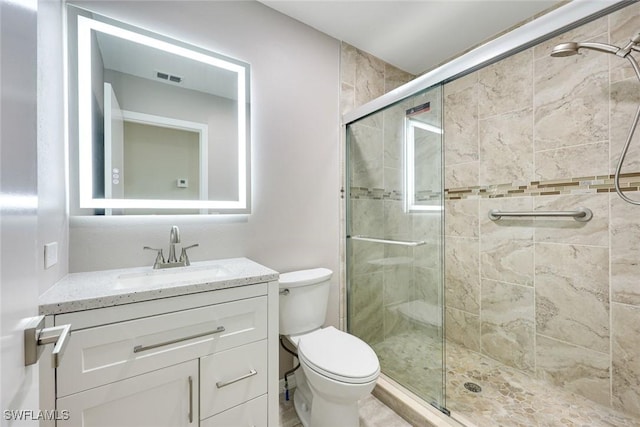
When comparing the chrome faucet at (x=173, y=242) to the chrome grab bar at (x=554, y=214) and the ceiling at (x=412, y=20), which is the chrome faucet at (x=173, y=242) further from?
the chrome grab bar at (x=554, y=214)

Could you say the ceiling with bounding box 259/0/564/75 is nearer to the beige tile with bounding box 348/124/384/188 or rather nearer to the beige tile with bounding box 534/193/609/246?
the beige tile with bounding box 348/124/384/188

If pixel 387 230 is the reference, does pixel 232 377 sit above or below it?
below

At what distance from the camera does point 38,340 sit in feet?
1.61

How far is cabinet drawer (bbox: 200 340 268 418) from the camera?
1.11 meters

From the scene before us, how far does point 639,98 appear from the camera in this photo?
1.43 metres

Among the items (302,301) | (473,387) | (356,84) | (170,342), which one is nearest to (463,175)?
(356,84)

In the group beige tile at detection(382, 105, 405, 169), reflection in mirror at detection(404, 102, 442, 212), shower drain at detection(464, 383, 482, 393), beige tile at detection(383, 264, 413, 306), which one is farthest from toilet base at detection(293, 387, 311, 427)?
beige tile at detection(382, 105, 405, 169)

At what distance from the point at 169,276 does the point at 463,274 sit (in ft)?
6.91

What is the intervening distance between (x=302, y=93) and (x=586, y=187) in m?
1.84

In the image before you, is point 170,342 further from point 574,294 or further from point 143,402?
→ point 574,294

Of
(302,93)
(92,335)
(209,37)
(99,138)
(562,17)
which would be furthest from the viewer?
(302,93)

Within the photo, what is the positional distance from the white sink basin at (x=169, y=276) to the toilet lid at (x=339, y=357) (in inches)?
22.9

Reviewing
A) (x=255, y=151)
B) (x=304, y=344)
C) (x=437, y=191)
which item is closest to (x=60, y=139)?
(x=255, y=151)

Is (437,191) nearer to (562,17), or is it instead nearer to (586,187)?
(562,17)
